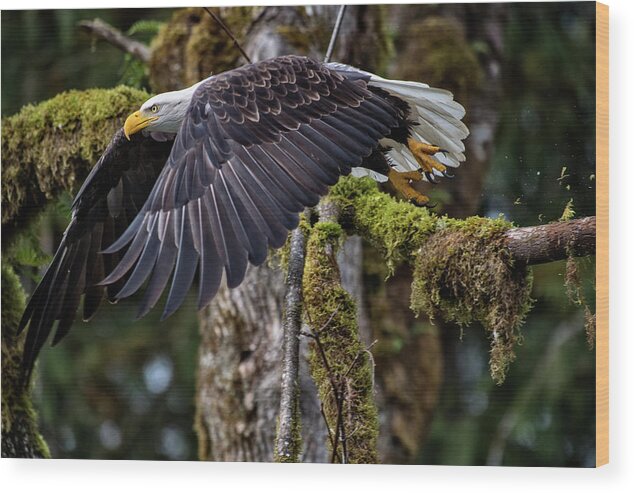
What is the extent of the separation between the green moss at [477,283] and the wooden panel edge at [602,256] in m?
0.25

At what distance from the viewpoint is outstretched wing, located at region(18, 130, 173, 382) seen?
4098 millimetres

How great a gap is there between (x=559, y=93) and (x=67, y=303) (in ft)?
6.49

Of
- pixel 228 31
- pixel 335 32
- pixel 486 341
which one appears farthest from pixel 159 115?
pixel 486 341

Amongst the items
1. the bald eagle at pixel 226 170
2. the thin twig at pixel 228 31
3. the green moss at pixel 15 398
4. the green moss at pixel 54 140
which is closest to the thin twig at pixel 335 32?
the bald eagle at pixel 226 170

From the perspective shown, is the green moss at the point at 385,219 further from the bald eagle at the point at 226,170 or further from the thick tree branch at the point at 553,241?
the thick tree branch at the point at 553,241

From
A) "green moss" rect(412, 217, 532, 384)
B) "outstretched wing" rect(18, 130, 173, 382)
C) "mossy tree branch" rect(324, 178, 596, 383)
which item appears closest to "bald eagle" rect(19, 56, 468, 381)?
"outstretched wing" rect(18, 130, 173, 382)

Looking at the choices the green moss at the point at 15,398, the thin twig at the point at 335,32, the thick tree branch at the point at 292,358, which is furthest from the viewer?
the green moss at the point at 15,398

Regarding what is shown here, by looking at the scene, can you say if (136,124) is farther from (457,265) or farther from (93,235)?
(457,265)

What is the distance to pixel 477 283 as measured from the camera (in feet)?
12.5

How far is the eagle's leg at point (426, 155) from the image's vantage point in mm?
4023

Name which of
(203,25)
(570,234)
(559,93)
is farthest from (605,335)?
(203,25)

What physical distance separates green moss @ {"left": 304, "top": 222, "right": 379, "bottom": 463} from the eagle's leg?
39 centimetres

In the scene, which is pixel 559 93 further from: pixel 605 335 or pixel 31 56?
pixel 31 56

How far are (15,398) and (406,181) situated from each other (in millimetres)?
1711
